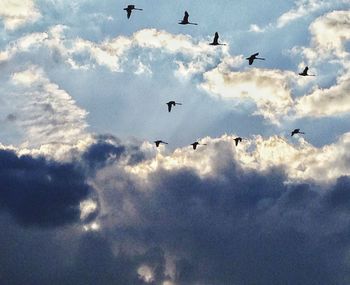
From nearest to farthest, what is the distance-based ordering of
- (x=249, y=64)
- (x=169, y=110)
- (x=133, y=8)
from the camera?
1. (x=133, y=8)
2. (x=249, y=64)
3. (x=169, y=110)

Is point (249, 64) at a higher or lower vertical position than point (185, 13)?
lower

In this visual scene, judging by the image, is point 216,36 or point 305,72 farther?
point 305,72

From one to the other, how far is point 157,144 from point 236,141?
20.6 m

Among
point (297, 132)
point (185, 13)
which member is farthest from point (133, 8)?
point (297, 132)

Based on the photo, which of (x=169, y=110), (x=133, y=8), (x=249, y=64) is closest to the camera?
(x=133, y=8)

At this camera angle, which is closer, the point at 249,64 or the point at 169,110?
the point at 249,64

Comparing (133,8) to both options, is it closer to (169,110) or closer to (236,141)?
(169,110)

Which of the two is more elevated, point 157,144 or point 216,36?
point 216,36

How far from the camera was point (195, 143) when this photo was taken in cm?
18200

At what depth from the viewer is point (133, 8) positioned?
490ft

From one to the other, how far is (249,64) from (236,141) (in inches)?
1187

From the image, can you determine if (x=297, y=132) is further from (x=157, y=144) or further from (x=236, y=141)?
(x=157, y=144)

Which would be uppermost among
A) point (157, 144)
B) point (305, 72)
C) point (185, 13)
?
point (185, 13)

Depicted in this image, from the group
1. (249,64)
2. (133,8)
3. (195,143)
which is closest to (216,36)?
(249,64)
